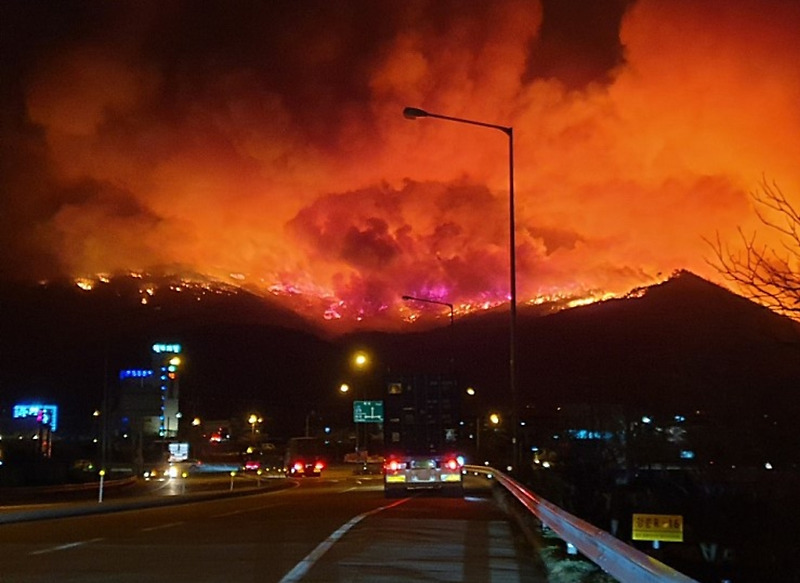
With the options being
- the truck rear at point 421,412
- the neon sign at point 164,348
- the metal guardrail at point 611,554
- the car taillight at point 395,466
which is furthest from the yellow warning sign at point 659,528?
the neon sign at point 164,348

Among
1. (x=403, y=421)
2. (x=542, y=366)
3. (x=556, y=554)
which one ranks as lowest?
(x=556, y=554)

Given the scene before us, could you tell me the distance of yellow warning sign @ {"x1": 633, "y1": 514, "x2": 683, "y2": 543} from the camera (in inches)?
442

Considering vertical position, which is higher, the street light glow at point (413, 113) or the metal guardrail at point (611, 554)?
the street light glow at point (413, 113)

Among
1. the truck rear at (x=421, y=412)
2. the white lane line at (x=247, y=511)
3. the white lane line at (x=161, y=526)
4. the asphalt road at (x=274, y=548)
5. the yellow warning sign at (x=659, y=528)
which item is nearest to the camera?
the yellow warning sign at (x=659, y=528)

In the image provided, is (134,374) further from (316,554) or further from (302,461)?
(316,554)

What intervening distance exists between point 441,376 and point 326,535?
2854cm

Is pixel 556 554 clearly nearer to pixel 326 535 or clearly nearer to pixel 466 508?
pixel 326 535

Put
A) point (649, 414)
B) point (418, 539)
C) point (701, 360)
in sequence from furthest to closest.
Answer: point (649, 414) → point (701, 360) → point (418, 539)

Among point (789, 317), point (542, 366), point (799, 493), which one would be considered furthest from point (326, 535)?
point (542, 366)

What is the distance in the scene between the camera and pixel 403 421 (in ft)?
143

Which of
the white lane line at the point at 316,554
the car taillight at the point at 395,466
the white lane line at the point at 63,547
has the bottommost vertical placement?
the white lane line at the point at 63,547

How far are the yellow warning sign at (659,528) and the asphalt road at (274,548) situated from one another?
4.88 ft

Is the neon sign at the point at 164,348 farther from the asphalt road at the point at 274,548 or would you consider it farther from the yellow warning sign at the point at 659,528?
the yellow warning sign at the point at 659,528

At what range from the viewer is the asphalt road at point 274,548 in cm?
1191
